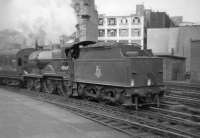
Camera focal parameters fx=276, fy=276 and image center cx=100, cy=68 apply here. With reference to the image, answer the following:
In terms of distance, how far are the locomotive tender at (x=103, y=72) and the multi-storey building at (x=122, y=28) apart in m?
51.5

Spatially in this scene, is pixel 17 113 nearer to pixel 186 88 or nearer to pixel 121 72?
pixel 121 72

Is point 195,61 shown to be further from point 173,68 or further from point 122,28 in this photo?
point 122,28

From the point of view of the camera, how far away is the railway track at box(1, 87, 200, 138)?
742 centimetres

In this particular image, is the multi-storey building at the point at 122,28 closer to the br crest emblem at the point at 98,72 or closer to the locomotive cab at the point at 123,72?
the locomotive cab at the point at 123,72

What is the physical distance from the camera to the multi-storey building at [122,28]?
66062mm

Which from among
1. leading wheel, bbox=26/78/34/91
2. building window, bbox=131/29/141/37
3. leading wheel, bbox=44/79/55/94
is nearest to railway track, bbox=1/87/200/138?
leading wheel, bbox=44/79/55/94

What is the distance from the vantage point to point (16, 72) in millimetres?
18469

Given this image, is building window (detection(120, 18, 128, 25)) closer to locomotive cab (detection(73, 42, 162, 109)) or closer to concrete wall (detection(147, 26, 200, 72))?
concrete wall (detection(147, 26, 200, 72))

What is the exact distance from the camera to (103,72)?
37.3 ft

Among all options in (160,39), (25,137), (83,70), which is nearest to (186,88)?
(83,70)

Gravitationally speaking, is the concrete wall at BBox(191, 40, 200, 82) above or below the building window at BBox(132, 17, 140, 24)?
→ below

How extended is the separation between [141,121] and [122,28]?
2360 inches

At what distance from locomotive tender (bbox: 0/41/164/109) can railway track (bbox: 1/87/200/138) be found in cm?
63

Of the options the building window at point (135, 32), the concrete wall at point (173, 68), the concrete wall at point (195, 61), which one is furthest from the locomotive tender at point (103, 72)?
the building window at point (135, 32)
